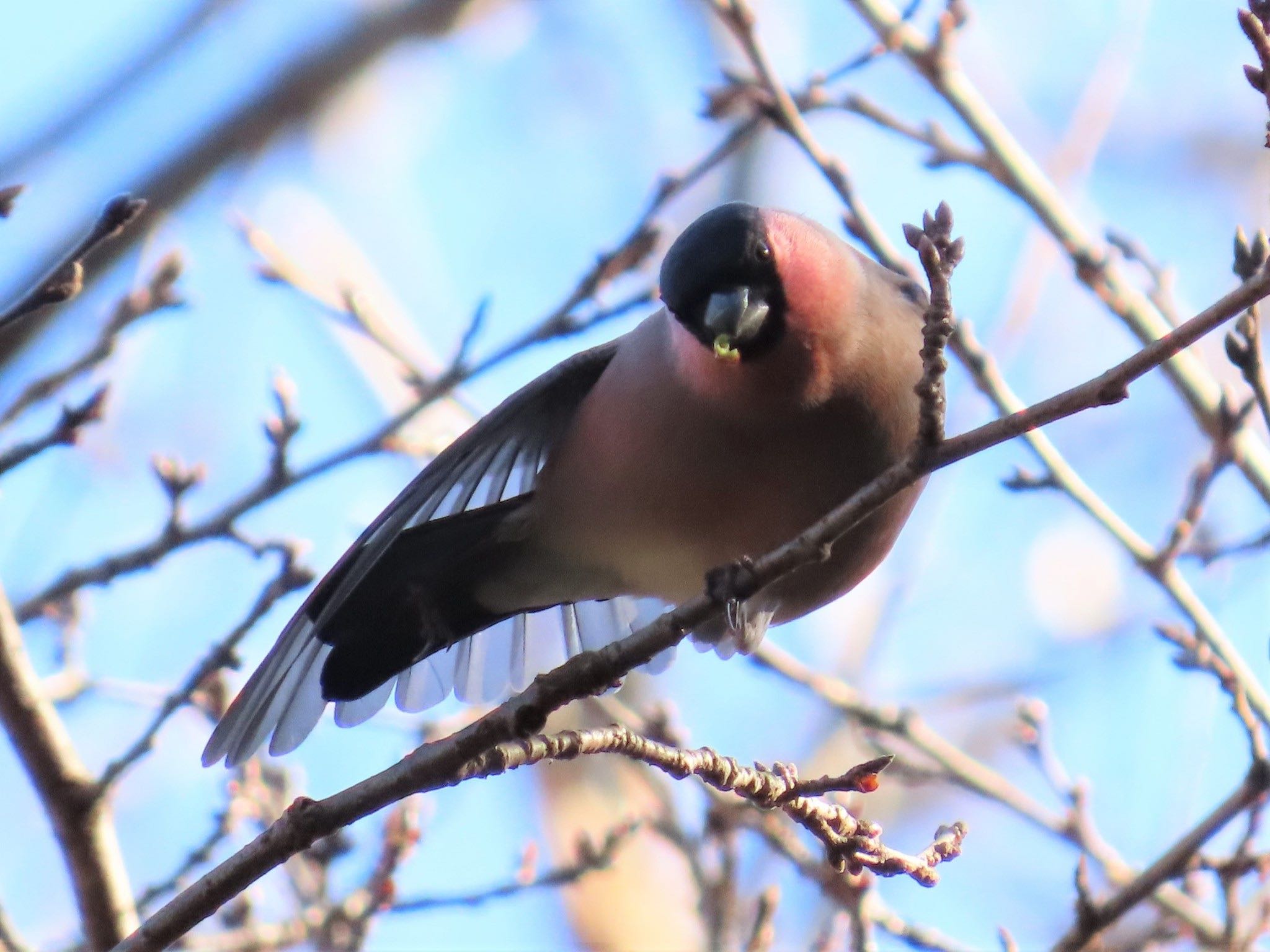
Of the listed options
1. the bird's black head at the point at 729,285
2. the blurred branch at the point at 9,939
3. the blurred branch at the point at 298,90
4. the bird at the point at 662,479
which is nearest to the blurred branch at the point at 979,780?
the bird at the point at 662,479

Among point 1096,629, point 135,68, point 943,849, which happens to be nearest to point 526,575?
point 943,849

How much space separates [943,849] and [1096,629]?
18.0 ft

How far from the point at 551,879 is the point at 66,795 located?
1.54m

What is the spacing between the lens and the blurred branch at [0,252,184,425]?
144 inches

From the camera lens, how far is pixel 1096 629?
802cm

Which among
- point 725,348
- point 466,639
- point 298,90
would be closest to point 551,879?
point 466,639

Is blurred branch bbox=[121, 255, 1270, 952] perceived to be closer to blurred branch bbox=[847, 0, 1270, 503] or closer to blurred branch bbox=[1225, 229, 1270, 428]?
blurred branch bbox=[1225, 229, 1270, 428]

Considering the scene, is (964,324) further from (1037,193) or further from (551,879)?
(551,879)

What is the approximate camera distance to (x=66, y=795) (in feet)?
10.2

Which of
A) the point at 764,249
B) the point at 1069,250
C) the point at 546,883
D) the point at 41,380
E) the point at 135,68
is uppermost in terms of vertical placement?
the point at 135,68

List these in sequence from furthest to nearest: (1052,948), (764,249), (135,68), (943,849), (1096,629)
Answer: (1096,629)
(135,68)
(764,249)
(1052,948)
(943,849)

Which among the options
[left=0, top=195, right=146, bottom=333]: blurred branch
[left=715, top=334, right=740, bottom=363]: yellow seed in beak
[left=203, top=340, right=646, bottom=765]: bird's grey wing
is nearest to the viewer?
[left=0, top=195, right=146, bottom=333]: blurred branch

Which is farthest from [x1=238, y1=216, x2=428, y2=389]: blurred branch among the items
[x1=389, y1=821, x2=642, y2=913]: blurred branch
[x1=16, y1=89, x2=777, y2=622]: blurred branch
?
[x1=389, y1=821, x2=642, y2=913]: blurred branch

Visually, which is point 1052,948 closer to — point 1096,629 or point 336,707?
point 336,707
